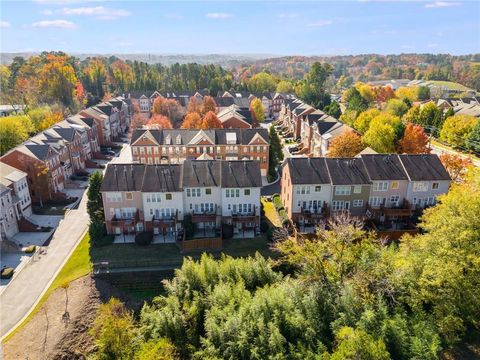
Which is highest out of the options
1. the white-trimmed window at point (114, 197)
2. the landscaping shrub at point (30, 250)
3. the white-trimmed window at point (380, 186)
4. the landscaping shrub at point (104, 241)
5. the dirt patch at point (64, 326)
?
the white-trimmed window at point (380, 186)

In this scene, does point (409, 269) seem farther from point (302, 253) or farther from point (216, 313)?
point (216, 313)

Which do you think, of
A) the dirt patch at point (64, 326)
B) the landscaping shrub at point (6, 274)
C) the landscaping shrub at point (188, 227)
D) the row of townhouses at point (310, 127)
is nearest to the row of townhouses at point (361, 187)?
the landscaping shrub at point (188, 227)

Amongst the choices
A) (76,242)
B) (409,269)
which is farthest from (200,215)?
(409,269)

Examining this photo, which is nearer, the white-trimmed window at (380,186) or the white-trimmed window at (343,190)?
the white-trimmed window at (343,190)

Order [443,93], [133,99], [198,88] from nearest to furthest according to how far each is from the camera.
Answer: [133,99], [198,88], [443,93]

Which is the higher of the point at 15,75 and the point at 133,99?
the point at 15,75

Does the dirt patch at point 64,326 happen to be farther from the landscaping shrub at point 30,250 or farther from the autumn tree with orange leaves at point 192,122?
the autumn tree with orange leaves at point 192,122

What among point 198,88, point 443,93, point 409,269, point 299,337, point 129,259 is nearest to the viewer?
point 299,337
